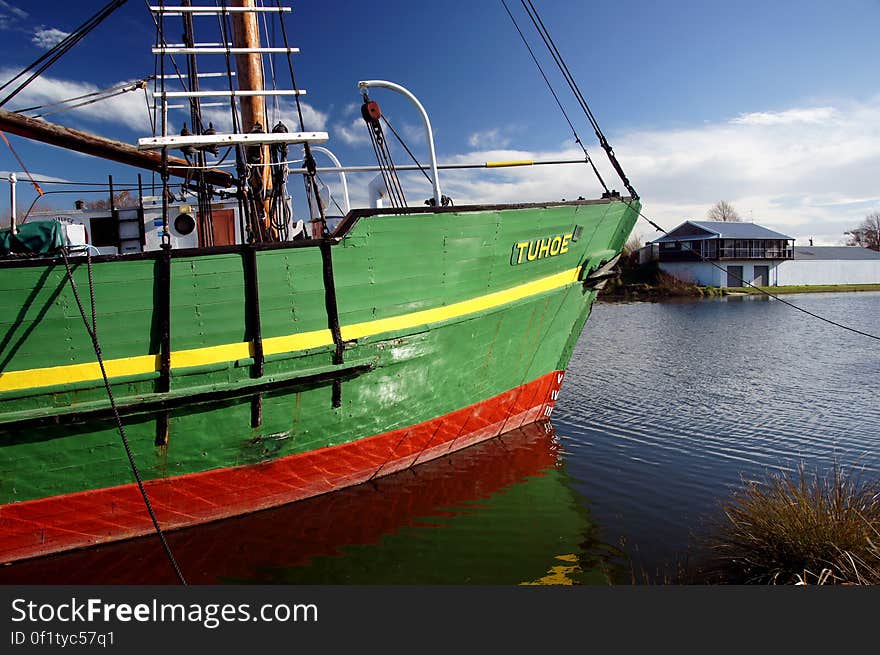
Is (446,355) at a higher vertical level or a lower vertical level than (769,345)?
higher

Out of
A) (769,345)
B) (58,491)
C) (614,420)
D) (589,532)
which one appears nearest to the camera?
(58,491)

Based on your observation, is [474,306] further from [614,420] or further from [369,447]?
[614,420]

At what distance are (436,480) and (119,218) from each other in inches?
229

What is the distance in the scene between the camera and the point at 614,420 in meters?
9.97

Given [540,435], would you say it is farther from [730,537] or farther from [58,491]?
[58,491]

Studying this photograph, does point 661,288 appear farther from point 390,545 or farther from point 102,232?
point 390,545

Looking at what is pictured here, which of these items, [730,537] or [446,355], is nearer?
[730,537]

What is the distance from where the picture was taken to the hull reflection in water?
5.22 metres

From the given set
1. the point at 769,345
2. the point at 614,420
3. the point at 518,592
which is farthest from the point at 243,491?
the point at 769,345

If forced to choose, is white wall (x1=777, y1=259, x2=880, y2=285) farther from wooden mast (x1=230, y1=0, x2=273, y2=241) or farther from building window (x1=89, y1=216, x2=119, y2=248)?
building window (x1=89, y1=216, x2=119, y2=248)

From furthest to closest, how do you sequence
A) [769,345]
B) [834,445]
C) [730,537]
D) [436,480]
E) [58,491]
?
[769,345] < [834,445] < [436,480] < [58,491] < [730,537]

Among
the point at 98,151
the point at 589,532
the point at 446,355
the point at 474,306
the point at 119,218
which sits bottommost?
the point at 589,532

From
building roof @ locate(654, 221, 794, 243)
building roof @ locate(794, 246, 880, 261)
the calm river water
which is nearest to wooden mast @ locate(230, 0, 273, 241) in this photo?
the calm river water

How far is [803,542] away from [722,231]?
57772 millimetres
